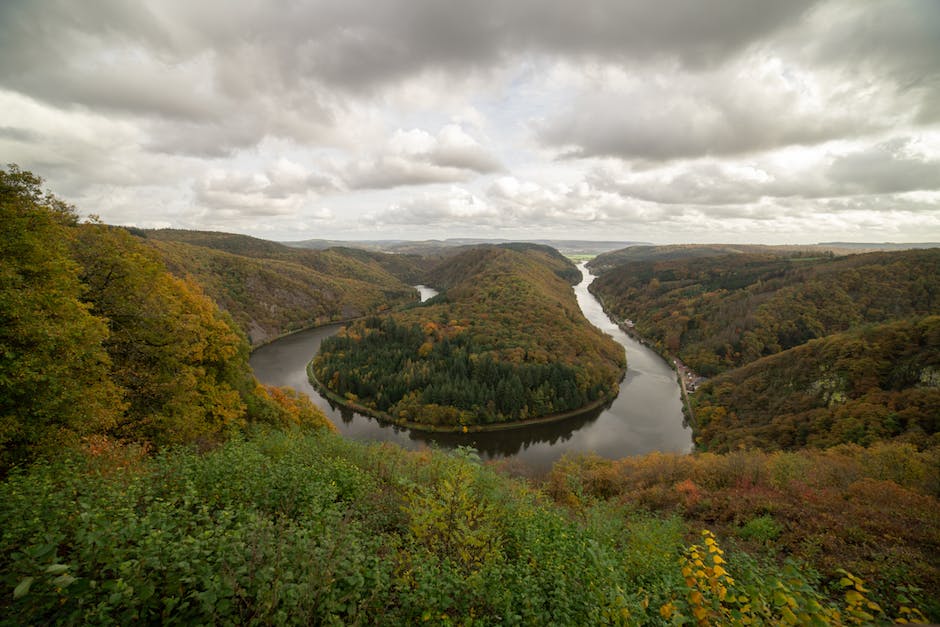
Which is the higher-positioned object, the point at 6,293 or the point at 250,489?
the point at 6,293

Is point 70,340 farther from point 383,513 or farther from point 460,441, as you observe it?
point 460,441

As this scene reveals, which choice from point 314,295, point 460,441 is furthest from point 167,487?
point 314,295

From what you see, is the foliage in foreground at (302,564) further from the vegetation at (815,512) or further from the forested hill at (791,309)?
the forested hill at (791,309)

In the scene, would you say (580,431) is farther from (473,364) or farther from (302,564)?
(302,564)

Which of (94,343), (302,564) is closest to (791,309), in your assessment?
(302,564)

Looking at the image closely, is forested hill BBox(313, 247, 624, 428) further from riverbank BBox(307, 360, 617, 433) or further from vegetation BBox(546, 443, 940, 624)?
vegetation BBox(546, 443, 940, 624)

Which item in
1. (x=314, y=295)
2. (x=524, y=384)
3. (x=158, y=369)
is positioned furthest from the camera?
(x=314, y=295)

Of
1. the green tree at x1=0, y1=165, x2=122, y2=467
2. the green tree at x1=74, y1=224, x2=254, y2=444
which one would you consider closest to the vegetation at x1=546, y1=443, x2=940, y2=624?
the green tree at x1=0, y1=165, x2=122, y2=467
